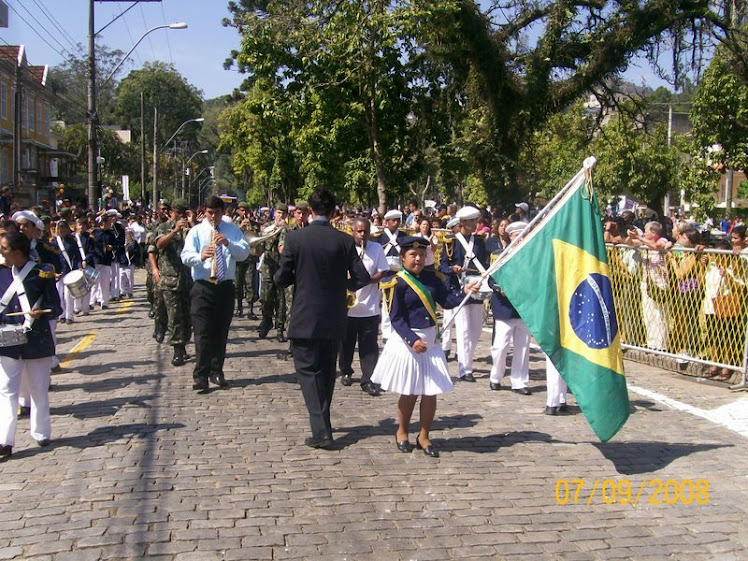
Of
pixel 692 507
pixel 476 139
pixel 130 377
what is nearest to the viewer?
pixel 692 507

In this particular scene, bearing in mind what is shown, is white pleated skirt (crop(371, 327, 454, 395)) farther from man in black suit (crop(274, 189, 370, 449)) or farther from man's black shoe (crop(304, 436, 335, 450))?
man's black shoe (crop(304, 436, 335, 450))

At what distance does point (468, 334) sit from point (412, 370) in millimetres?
3288

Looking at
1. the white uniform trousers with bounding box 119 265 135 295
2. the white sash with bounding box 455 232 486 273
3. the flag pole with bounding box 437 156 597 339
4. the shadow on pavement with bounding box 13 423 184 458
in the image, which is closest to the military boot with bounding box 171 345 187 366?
the shadow on pavement with bounding box 13 423 184 458

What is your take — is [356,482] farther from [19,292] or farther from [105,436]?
[19,292]

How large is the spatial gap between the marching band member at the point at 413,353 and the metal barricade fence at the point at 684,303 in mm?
4424

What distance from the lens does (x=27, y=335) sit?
22.0 feet

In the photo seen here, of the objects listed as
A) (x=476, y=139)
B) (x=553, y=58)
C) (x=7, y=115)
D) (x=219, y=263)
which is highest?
(x=7, y=115)

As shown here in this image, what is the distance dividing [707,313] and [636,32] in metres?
9.36

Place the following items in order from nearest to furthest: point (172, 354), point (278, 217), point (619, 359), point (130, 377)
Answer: point (619, 359) < point (130, 377) < point (172, 354) < point (278, 217)

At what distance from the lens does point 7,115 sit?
4238 centimetres

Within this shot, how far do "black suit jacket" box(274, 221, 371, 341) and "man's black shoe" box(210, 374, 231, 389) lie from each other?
8.34ft

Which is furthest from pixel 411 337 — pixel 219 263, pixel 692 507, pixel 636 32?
pixel 636 32

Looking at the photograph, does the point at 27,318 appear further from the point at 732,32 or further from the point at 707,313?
the point at 732,32

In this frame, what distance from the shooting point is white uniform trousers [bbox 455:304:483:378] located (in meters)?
9.83
